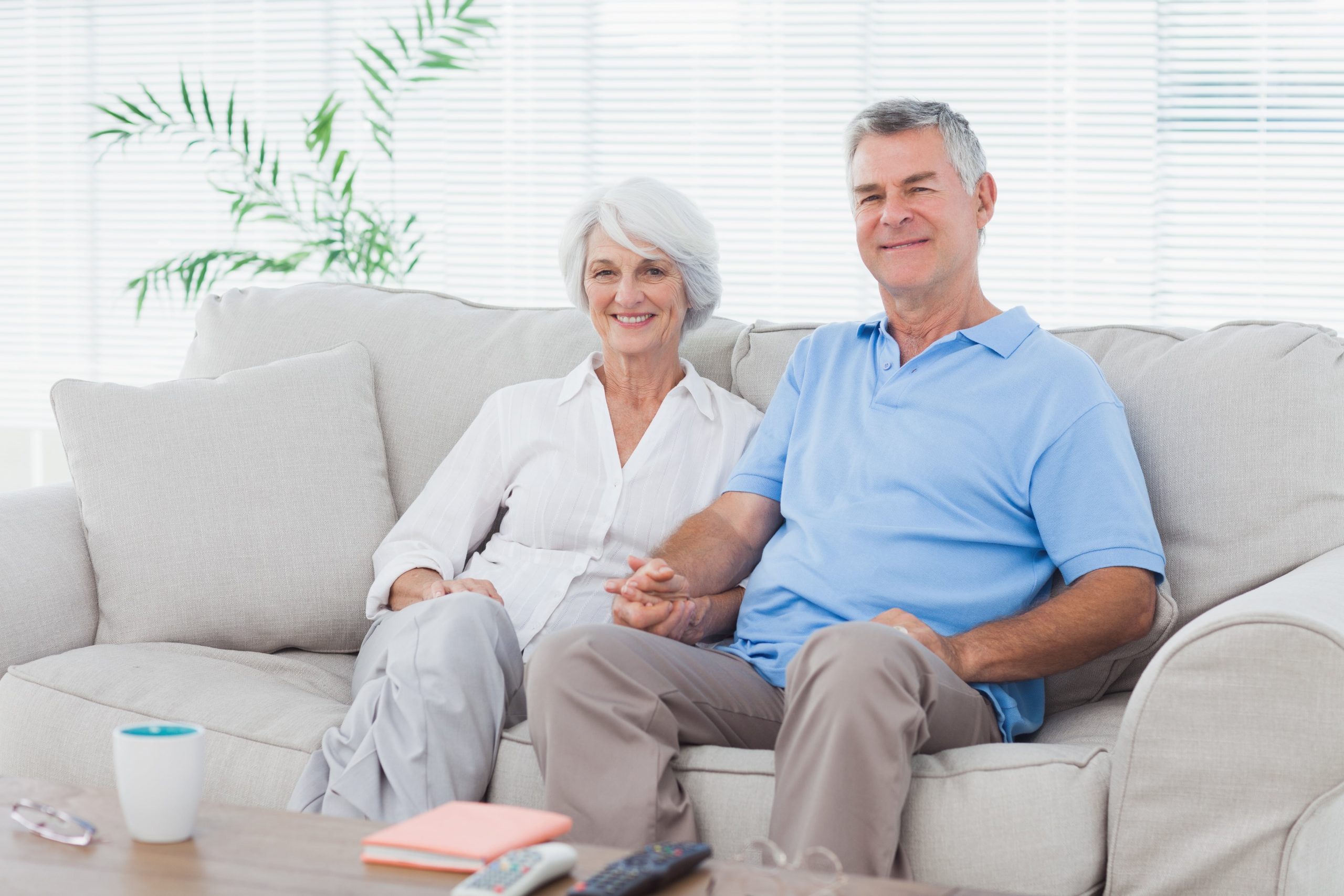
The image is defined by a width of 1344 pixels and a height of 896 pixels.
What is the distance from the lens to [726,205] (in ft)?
11.8

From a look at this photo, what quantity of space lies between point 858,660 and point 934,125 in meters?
0.89

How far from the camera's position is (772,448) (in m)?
1.88

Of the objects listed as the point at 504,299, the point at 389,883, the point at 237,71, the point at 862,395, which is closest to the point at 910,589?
the point at 862,395

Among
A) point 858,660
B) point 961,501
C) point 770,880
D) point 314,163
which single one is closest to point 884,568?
point 961,501

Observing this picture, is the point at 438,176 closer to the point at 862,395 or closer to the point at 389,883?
A: the point at 862,395

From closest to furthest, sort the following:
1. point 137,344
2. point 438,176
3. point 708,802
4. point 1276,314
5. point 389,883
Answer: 1. point 389,883
2. point 708,802
3. point 1276,314
4. point 438,176
5. point 137,344

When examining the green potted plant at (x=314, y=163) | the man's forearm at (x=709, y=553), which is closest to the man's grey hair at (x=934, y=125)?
the man's forearm at (x=709, y=553)

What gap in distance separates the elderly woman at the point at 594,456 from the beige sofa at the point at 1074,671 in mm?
132

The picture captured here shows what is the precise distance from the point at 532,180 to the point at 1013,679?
2639 mm

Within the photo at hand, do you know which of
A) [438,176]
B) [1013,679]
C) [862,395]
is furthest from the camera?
[438,176]

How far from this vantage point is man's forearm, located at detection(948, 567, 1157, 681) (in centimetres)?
149

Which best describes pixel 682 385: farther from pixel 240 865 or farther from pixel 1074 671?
pixel 240 865

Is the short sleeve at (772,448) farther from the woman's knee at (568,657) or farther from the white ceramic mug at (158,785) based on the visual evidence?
the white ceramic mug at (158,785)

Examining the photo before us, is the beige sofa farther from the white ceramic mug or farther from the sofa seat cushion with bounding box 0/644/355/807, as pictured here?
the white ceramic mug
